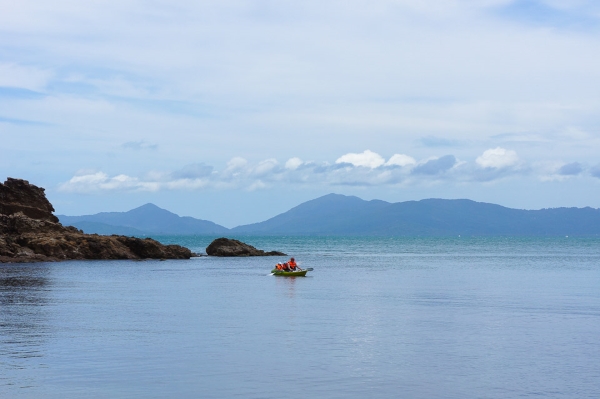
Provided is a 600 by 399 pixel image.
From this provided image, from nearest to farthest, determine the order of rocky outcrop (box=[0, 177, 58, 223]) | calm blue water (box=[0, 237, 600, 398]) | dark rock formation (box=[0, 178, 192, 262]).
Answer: calm blue water (box=[0, 237, 600, 398]) < dark rock formation (box=[0, 178, 192, 262]) < rocky outcrop (box=[0, 177, 58, 223])

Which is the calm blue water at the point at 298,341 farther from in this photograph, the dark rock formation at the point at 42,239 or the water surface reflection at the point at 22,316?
the dark rock formation at the point at 42,239

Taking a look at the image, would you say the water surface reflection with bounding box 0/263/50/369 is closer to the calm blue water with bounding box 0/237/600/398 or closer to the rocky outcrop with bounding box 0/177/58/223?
the calm blue water with bounding box 0/237/600/398

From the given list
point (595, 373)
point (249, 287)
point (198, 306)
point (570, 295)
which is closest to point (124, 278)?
point (249, 287)

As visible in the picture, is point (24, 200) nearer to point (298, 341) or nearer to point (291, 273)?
point (291, 273)

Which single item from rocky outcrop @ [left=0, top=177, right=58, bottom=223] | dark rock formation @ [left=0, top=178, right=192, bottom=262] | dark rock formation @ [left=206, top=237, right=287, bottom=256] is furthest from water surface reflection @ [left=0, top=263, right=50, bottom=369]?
dark rock formation @ [left=206, top=237, right=287, bottom=256]

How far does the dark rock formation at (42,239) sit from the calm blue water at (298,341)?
34.6m

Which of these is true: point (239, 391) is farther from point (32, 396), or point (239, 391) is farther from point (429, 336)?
point (429, 336)

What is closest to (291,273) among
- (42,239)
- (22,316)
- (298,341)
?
(22,316)

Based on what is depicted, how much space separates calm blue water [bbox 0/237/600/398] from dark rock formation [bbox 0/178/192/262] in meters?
34.6

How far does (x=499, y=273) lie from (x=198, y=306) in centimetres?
4323

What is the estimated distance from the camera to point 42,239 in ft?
313

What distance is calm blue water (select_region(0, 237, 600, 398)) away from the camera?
22953 mm

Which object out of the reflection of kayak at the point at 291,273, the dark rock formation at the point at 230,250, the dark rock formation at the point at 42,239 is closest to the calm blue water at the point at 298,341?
the reflection of kayak at the point at 291,273

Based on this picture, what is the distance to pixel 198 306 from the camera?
1783 inches
